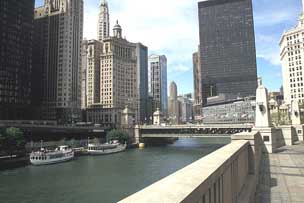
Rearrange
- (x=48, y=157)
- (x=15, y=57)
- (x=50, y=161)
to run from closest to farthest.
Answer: (x=48, y=157), (x=50, y=161), (x=15, y=57)

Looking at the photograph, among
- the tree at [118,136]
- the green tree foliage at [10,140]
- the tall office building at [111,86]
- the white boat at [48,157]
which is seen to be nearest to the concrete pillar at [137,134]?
the tree at [118,136]

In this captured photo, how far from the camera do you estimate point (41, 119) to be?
14850cm

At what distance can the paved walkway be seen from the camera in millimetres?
14678

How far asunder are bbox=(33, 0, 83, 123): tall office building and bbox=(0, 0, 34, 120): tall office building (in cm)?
1880

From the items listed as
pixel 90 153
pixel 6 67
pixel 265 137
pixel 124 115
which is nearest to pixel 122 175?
pixel 265 137

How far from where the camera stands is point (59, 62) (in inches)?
6097

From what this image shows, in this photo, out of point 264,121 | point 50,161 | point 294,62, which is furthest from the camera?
point 294,62

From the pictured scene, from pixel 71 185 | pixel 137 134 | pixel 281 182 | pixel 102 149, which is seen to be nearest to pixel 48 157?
pixel 102 149

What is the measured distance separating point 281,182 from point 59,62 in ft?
494

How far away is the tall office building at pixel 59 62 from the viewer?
15162cm

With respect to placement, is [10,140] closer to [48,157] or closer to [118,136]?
[48,157]

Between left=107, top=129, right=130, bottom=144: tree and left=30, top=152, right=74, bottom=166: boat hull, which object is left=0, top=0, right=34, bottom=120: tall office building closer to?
left=107, top=129, right=130, bottom=144: tree

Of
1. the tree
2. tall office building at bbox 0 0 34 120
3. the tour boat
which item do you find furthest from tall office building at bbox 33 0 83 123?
the tour boat

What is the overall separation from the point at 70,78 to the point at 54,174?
107603 millimetres
